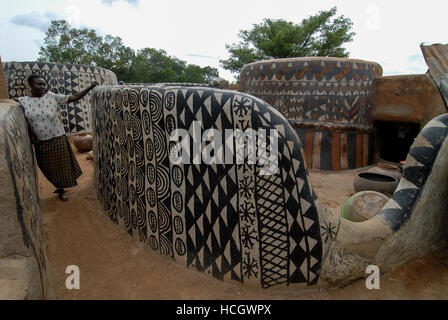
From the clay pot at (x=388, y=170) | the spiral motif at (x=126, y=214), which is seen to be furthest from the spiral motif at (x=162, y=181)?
the clay pot at (x=388, y=170)

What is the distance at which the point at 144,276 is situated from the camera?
2270 mm

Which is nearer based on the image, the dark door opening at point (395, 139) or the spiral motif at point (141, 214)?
the spiral motif at point (141, 214)

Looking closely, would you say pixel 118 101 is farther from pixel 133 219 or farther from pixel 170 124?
pixel 133 219

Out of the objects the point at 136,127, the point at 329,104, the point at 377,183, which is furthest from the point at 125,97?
the point at 329,104

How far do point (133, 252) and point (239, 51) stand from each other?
15848 millimetres

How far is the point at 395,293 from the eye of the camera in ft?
6.77

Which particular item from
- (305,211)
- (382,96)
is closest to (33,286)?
(305,211)

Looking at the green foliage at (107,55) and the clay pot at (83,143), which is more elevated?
the green foliage at (107,55)

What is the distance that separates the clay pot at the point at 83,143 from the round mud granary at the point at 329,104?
13.7 ft

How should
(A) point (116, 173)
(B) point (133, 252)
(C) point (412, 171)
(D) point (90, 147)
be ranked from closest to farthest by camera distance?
(C) point (412, 171) < (B) point (133, 252) < (A) point (116, 173) < (D) point (90, 147)

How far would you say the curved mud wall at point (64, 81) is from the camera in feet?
20.6

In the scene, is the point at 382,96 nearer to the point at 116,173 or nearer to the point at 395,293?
the point at 395,293

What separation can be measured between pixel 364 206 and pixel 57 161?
11.8 feet

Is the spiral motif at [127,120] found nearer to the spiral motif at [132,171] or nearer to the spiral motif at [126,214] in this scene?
the spiral motif at [132,171]
